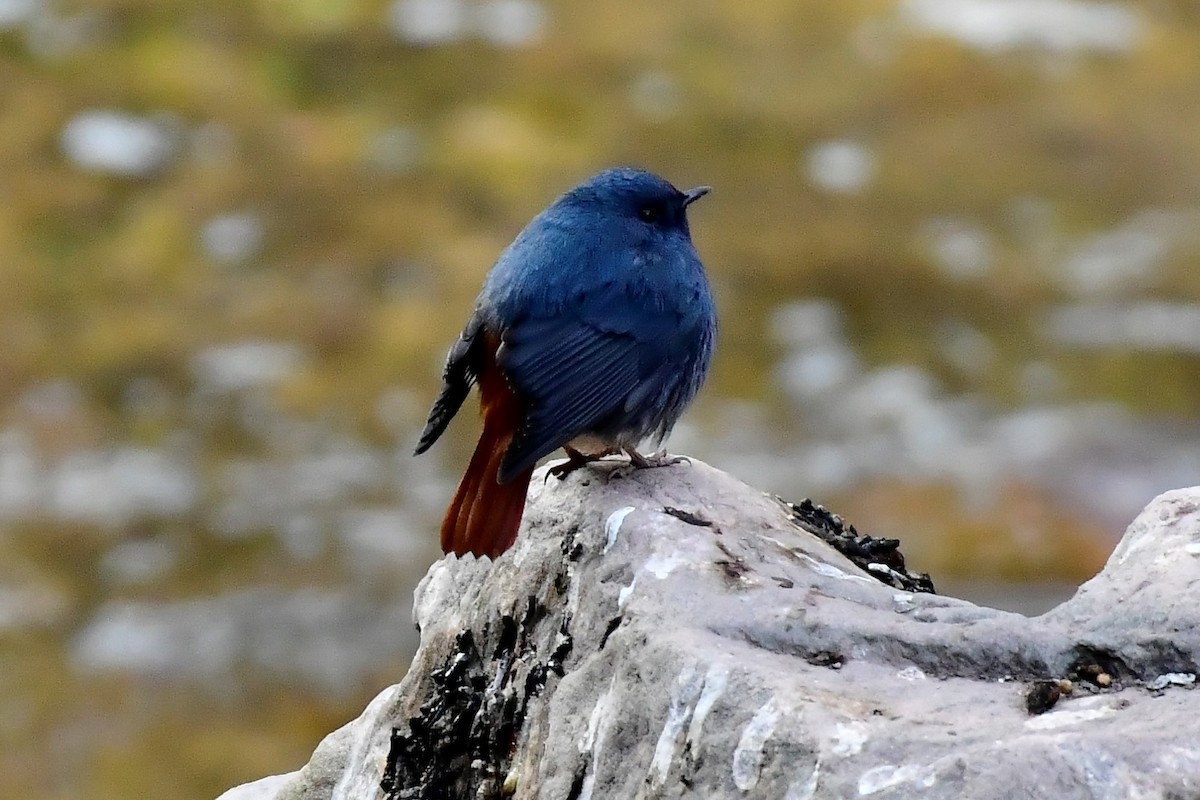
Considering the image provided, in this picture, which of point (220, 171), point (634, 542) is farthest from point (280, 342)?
point (634, 542)

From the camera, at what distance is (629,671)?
3.54 meters

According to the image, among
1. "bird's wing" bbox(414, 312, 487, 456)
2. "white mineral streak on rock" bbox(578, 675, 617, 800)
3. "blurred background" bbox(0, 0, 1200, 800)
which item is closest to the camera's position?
"white mineral streak on rock" bbox(578, 675, 617, 800)

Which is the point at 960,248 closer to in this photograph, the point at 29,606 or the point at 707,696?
the point at 29,606

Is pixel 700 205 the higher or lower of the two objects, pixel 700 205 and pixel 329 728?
the higher

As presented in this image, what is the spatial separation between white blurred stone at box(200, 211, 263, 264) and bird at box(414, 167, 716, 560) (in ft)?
33.2

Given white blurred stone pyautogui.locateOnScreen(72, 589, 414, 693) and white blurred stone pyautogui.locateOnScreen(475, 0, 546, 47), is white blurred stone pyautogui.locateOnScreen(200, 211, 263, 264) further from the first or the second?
white blurred stone pyautogui.locateOnScreen(72, 589, 414, 693)

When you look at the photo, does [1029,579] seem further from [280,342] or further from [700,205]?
[280,342]

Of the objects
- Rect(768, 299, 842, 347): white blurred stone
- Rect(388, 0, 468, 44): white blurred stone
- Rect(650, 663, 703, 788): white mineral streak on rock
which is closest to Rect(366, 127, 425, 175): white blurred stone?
Rect(388, 0, 468, 44): white blurred stone

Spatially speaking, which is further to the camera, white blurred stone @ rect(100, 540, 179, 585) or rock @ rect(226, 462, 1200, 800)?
white blurred stone @ rect(100, 540, 179, 585)

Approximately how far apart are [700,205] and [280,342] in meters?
4.10

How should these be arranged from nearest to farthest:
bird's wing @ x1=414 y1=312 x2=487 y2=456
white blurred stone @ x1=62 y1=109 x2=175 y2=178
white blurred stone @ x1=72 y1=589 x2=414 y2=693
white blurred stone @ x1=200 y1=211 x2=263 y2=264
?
bird's wing @ x1=414 y1=312 x2=487 y2=456
white blurred stone @ x1=72 y1=589 x2=414 y2=693
white blurred stone @ x1=200 y1=211 x2=263 y2=264
white blurred stone @ x1=62 y1=109 x2=175 y2=178

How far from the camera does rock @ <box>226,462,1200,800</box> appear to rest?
3.01 meters

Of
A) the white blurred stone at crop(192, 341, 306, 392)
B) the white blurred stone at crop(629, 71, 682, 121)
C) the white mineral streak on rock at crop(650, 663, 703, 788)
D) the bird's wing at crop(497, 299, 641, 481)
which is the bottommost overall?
the white mineral streak on rock at crop(650, 663, 703, 788)

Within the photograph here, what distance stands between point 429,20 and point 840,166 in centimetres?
513
